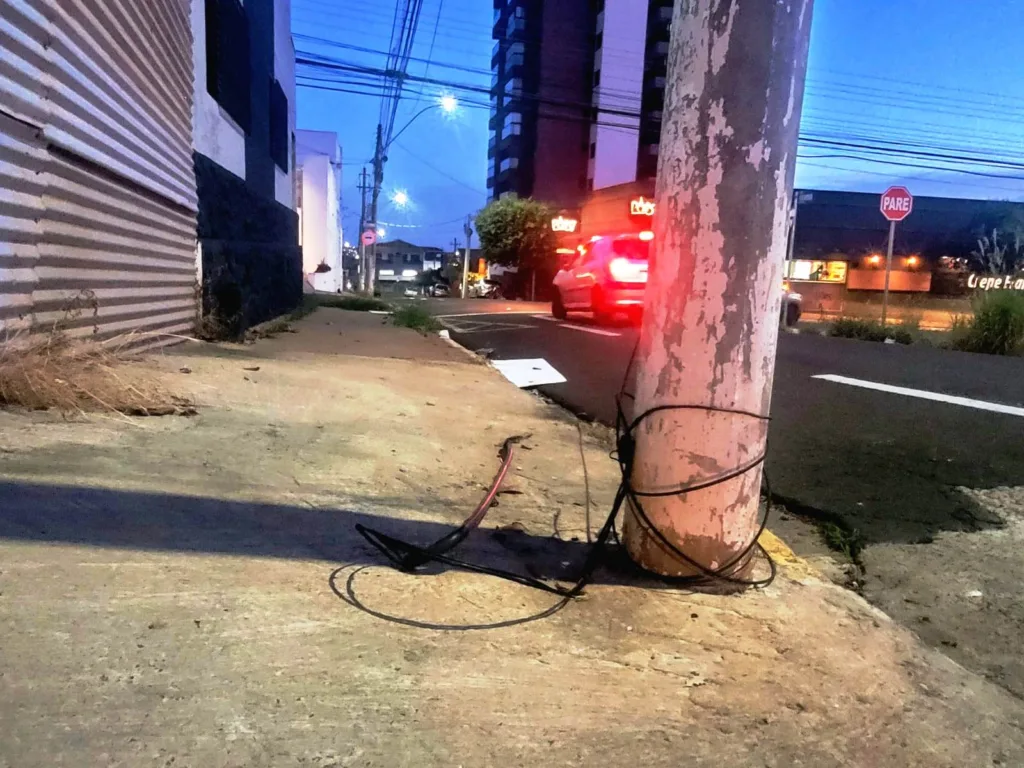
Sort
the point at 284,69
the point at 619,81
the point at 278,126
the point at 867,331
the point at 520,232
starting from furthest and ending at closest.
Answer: the point at 619,81 < the point at 520,232 < the point at 284,69 < the point at 278,126 < the point at 867,331

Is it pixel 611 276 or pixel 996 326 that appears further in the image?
pixel 611 276

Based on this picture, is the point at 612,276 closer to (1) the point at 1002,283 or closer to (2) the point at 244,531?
(1) the point at 1002,283

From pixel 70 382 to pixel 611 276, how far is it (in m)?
10.4

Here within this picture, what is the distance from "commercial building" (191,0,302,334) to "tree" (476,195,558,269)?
1250 inches

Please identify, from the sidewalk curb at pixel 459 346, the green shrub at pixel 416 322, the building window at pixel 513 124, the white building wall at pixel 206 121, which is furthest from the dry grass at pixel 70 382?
the building window at pixel 513 124

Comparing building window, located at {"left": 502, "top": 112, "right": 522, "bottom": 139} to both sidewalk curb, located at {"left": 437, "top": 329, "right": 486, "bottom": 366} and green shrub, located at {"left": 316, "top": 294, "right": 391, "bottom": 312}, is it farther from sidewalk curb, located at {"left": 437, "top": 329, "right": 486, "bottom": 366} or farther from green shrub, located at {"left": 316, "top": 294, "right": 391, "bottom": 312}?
sidewalk curb, located at {"left": 437, "top": 329, "right": 486, "bottom": 366}

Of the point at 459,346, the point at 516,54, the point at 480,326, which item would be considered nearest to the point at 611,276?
the point at 480,326

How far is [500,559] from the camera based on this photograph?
265cm

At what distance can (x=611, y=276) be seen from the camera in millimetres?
13250

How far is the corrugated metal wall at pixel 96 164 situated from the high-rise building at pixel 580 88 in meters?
45.6

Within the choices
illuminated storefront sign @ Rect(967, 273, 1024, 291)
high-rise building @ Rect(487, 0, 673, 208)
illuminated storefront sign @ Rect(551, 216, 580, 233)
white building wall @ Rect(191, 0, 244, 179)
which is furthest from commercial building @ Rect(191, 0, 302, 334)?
high-rise building @ Rect(487, 0, 673, 208)

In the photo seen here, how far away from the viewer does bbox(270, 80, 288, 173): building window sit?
46.2ft

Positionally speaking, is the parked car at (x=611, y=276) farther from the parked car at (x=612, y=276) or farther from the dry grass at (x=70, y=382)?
the dry grass at (x=70, y=382)

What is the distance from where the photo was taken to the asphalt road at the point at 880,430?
3705mm
